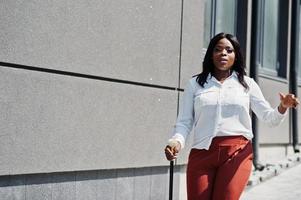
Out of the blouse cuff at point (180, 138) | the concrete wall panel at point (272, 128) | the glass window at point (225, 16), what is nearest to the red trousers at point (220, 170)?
the blouse cuff at point (180, 138)

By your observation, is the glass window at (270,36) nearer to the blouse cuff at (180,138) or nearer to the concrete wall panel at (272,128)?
the concrete wall panel at (272,128)

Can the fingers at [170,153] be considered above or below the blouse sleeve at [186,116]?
below

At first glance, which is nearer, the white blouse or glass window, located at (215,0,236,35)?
the white blouse

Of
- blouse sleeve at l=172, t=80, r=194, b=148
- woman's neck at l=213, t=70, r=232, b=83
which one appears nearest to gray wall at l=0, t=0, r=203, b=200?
blouse sleeve at l=172, t=80, r=194, b=148

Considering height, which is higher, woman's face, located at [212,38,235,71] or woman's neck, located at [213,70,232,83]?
woman's face, located at [212,38,235,71]

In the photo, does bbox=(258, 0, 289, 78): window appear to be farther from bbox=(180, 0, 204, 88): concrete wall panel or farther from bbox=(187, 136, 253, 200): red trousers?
bbox=(187, 136, 253, 200): red trousers

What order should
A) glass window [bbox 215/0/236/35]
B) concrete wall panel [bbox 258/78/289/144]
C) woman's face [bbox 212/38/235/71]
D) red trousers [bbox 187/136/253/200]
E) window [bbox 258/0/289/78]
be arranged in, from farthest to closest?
window [bbox 258/0/289/78] → concrete wall panel [bbox 258/78/289/144] → glass window [bbox 215/0/236/35] → woman's face [bbox 212/38/235/71] → red trousers [bbox 187/136/253/200]

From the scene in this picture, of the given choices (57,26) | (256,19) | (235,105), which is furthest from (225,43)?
(256,19)

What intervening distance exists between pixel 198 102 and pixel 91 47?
1.97 m

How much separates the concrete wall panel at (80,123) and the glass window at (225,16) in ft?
8.70

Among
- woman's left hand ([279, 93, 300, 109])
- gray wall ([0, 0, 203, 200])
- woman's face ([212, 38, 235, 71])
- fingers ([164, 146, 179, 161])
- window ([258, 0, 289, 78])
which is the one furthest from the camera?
window ([258, 0, 289, 78])

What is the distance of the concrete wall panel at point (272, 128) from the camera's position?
10.8 meters

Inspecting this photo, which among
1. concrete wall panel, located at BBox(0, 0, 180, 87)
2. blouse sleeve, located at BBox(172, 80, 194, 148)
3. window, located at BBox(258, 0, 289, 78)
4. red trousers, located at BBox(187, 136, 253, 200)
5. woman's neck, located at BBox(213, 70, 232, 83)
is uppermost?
window, located at BBox(258, 0, 289, 78)

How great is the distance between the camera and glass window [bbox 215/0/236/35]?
961 centimetres
